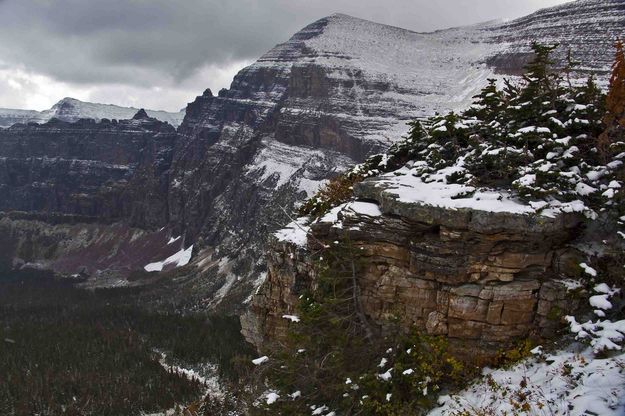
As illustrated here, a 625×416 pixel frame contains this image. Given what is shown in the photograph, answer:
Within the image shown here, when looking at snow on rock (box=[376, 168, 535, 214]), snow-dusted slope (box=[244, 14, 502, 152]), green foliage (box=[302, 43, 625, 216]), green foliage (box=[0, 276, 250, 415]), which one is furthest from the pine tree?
snow-dusted slope (box=[244, 14, 502, 152])

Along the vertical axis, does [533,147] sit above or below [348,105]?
above

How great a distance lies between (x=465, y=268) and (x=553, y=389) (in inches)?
183

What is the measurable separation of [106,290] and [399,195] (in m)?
180

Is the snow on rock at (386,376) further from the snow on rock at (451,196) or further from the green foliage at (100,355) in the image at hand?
the green foliage at (100,355)

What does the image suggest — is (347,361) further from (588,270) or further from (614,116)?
(614,116)

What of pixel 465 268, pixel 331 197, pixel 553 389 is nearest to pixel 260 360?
pixel 465 268

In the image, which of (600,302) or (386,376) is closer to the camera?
(600,302)

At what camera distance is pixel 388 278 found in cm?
1917

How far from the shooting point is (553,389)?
14.4 meters

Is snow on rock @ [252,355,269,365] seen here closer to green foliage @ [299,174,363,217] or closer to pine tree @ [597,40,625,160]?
green foliage @ [299,174,363,217]

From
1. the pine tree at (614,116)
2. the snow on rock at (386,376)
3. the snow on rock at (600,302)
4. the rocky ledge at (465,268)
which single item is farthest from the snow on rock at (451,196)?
the snow on rock at (386,376)

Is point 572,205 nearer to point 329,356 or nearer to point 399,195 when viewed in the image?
point 399,195

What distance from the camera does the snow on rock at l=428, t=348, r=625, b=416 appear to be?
42.5 ft

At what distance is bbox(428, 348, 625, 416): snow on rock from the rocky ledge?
135 cm
